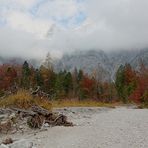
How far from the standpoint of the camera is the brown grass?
22.9 meters

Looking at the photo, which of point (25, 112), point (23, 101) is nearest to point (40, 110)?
point (25, 112)

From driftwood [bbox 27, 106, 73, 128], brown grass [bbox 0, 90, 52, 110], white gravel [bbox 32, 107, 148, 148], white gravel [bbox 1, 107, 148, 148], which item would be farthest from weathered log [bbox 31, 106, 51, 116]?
white gravel [bbox 32, 107, 148, 148]

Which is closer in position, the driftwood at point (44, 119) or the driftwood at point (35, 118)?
the driftwood at point (35, 118)

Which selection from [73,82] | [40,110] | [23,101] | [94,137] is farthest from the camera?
[73,82]

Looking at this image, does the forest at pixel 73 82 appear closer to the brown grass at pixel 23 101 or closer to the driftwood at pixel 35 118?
the brown grass at pixel 23 101

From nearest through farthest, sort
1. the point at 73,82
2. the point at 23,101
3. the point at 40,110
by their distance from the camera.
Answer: the point at 40,110
the point at 23,101
the point at 73,82

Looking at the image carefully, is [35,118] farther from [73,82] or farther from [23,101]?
[73,82]

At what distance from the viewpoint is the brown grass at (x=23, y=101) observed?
75.2 feet

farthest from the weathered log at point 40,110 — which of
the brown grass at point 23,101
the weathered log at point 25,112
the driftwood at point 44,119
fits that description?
the brown grass at point 23,101

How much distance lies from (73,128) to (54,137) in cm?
248

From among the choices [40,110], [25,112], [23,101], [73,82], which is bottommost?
[25,112]

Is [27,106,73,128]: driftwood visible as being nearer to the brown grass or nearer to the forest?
the brown grass

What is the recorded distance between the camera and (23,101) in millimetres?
22969

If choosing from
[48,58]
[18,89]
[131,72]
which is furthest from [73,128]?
[48,58]
